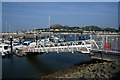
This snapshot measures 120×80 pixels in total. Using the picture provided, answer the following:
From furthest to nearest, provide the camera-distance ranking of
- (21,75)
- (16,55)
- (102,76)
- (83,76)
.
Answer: (16,55), (21,75), (83,76), (102,76)

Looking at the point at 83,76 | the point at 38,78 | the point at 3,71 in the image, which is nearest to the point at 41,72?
the point at 38,78

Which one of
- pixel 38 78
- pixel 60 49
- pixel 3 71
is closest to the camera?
pixel 38 78

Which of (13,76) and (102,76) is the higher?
(102,76)

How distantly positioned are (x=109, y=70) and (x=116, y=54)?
3247mm

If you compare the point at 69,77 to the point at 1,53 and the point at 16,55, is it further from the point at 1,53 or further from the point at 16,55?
the point at 1,53

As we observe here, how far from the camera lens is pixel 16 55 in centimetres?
2030

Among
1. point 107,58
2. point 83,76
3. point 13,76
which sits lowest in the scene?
point 13,76

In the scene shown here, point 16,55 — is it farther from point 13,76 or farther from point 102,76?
point 102,76

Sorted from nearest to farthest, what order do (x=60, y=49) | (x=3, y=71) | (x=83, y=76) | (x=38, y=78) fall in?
(x=83, y=76) → (x=38, y=78) → (x=3, y=71) → (x=60, y=49)

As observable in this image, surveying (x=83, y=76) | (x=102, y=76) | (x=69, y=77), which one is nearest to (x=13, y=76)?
(x=69, y=77)

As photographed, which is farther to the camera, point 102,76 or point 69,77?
point 69,77

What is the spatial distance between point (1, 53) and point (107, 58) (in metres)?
16.5

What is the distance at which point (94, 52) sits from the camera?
1383 cm

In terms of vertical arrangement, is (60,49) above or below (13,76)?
above
